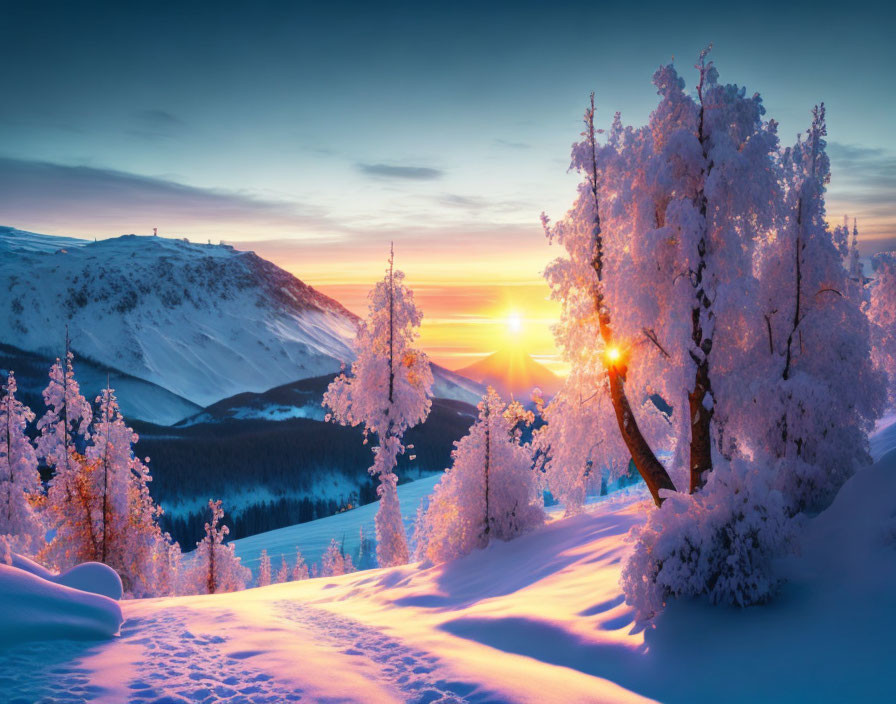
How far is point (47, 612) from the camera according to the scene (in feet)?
26.6

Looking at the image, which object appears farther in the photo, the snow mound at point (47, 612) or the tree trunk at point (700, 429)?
the tree trunk at point (700, 429)

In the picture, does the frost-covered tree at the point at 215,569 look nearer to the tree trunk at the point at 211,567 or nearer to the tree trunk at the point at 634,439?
the tree trunk at the point at 211,567

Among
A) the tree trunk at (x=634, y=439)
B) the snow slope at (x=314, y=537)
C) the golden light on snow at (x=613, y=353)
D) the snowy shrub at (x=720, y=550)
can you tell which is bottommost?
the snow slope at (x=314, y=537)

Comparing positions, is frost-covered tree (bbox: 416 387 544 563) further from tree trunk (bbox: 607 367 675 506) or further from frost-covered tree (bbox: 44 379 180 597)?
frost-covered tree (bbox: 44 379 180 597)

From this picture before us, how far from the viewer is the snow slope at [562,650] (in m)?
6.81

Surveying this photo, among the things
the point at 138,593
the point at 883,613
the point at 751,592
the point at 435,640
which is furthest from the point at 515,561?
the point at 138,593

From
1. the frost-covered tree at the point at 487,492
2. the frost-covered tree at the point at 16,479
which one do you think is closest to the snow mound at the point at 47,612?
the frost-covered tree at the point at 487,492

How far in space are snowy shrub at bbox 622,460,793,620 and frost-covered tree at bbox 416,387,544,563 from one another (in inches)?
426

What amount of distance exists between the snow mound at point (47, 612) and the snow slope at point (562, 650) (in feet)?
1.14

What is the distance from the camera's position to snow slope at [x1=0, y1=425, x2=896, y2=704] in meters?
6.81

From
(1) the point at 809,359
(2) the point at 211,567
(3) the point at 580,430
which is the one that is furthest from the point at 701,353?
(2) the point at 211,567

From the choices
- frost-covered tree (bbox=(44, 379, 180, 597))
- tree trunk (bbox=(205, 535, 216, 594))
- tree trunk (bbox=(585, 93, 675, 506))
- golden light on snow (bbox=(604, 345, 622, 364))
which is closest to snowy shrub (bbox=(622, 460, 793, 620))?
tree trunk (bbox=(585, 93, 675, 506))

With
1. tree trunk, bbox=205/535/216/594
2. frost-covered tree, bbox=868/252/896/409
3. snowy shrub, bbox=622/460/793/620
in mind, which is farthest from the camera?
tree trunk, bbox=205/535/216/594

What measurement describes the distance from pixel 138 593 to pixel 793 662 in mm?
27140
